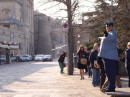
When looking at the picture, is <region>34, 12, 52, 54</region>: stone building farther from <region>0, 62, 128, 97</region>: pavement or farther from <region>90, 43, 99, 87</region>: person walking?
<region>90, 43, 99, 87</region>: person walking

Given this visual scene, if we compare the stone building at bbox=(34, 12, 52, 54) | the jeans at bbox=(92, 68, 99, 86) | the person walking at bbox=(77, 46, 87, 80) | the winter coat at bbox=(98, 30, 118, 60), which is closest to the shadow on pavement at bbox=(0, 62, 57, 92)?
the person walking at bbox=(77, 46, 87, 80)

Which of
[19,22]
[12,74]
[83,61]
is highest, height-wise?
[19,22]

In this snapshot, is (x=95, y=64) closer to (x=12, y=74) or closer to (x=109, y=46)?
(x=109, y=46)

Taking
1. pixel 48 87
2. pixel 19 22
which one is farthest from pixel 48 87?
pixel 19 22

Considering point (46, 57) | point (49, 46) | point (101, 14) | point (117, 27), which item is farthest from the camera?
point (49, 46)

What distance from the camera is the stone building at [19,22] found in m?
77.9

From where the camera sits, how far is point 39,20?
110062mm

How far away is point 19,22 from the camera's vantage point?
83.8 meters

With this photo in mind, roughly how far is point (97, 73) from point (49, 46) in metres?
96.3

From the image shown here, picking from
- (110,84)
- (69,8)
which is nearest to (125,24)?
(69,8)

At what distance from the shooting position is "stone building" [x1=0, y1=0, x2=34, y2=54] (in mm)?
77938

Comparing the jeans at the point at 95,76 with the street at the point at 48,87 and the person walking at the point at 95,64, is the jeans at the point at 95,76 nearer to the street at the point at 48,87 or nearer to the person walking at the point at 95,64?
the person walking at the point at 95,64

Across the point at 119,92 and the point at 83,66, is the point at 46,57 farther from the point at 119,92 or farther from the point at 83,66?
the point at 119,92

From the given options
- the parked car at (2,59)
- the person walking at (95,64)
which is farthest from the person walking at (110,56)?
the parked car at (2,59)
